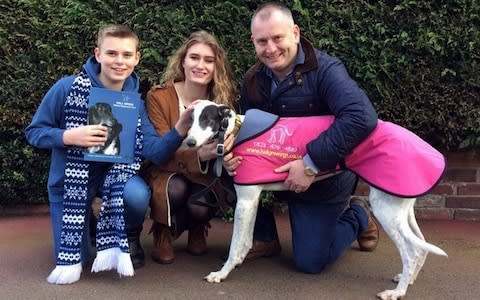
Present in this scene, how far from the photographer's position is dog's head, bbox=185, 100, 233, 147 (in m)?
3.60


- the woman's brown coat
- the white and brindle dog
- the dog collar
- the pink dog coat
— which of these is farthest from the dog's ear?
the woman's brown coat

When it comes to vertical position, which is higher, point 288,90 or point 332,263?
point 288,90

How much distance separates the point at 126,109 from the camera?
3910mm

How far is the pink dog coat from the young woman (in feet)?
1.46

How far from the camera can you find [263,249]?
4.34 m

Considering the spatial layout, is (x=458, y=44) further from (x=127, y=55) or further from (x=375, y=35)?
(x=127, y=55)

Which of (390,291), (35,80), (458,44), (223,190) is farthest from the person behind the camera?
(35,80)

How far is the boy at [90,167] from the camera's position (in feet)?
12.2

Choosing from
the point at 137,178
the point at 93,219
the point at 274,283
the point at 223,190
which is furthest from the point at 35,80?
the point at 274,283

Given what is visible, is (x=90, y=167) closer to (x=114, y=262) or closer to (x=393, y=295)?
(x=114, y=262)

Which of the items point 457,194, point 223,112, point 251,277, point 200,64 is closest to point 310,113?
point 223,112

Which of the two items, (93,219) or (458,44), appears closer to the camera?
(93,219)

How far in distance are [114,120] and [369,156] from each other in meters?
1.69

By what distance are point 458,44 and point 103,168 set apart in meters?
3.07
